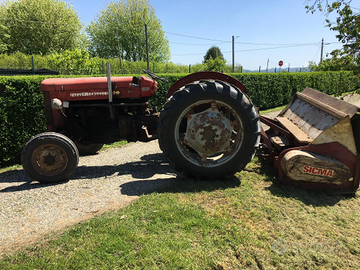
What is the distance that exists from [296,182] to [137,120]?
8.60 ft

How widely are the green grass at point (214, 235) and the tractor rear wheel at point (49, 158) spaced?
1400 mm

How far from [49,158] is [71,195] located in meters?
0.76

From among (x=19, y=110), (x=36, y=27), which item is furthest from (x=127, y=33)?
(x=19, y=110)

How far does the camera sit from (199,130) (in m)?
3.66

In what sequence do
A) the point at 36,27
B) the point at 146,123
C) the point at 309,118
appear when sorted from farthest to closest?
the point at 36,27
the point at 146,123
the point at 309,118

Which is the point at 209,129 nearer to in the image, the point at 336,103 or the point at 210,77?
the point at 210,77

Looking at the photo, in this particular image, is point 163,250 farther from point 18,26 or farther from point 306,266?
point 18,26

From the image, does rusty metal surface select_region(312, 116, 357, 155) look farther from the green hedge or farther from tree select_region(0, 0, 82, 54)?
tree select_region(0, 0, 82, 54)

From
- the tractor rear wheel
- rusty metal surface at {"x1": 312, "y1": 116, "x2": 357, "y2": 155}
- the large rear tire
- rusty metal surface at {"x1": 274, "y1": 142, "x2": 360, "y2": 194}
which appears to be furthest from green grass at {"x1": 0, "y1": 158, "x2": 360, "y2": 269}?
the tractor rear wheel

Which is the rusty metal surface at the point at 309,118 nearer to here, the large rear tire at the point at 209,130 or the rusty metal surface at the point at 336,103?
the rusty metal surface at the point at 336,103

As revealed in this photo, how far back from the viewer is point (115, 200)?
3.20 m

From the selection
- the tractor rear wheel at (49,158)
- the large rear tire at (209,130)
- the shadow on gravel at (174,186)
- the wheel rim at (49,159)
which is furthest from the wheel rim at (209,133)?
the wheel rim at (49,159)

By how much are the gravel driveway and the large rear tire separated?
1.69 feet

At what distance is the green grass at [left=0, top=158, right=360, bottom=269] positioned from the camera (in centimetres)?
210
